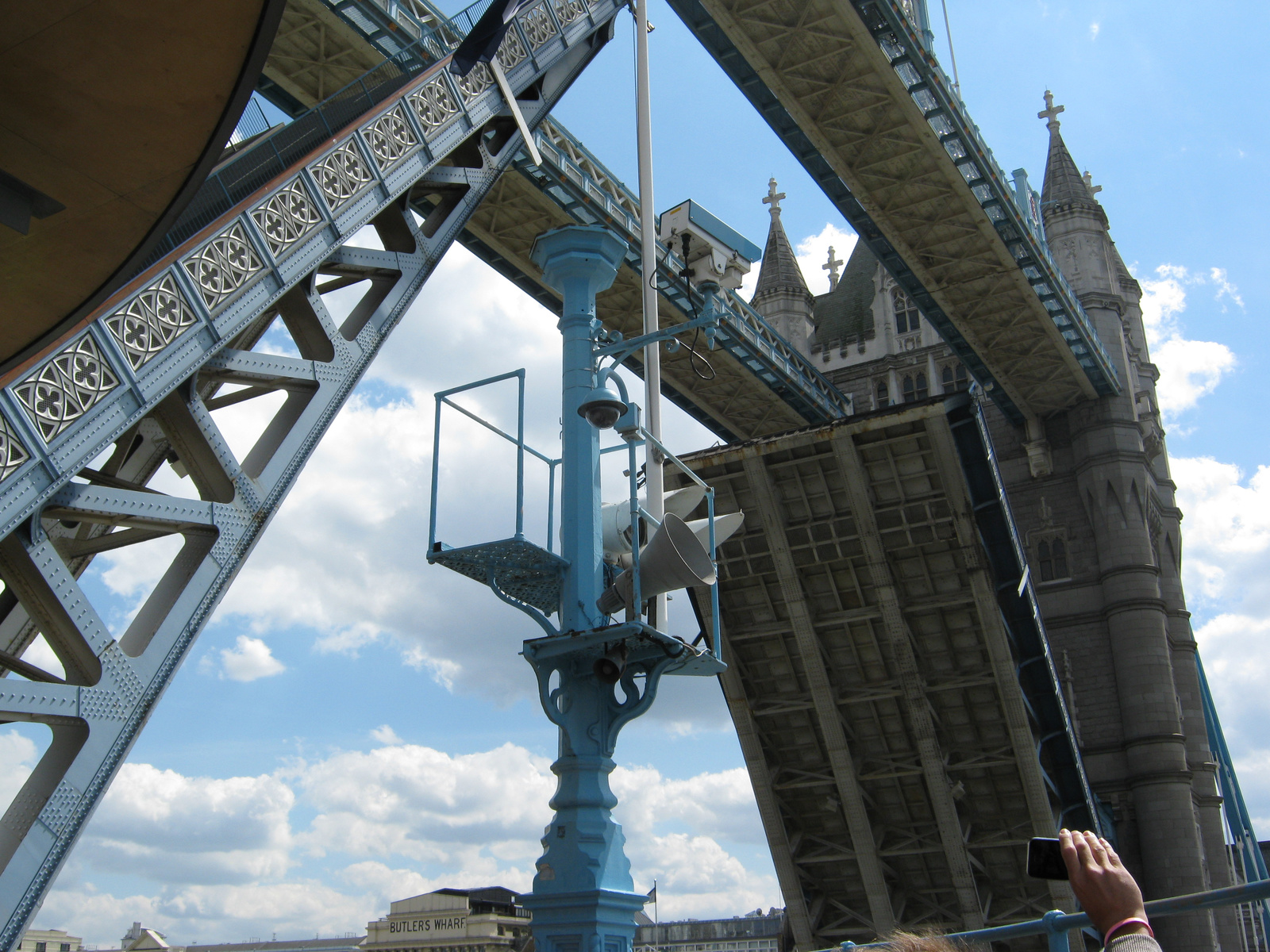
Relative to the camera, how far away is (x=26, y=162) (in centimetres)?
502

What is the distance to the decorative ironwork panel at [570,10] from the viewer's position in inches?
513

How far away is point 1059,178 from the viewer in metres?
34.8

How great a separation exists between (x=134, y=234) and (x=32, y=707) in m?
2.80

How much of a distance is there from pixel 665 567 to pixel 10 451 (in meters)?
4.29

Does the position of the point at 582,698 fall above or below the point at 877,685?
below

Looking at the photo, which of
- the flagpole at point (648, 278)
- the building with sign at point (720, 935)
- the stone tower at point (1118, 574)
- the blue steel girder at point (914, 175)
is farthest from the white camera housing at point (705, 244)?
the building with sign at point (720, 935)

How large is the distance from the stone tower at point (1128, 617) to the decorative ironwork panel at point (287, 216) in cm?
2253

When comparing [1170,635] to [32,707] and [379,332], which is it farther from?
[32,707]

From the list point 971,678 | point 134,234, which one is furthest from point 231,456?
point 971,678

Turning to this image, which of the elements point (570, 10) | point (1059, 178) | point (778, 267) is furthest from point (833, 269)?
point (570, 10)

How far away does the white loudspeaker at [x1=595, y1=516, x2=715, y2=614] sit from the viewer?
27.1 ft

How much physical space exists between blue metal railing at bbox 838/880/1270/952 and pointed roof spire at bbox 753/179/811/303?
3404 cm

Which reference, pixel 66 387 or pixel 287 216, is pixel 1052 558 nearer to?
pixel 287 216

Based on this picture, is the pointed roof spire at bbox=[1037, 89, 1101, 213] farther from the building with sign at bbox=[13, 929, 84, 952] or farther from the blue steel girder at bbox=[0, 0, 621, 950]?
the building with sign at bbox=[13, 929, 84, 952]
